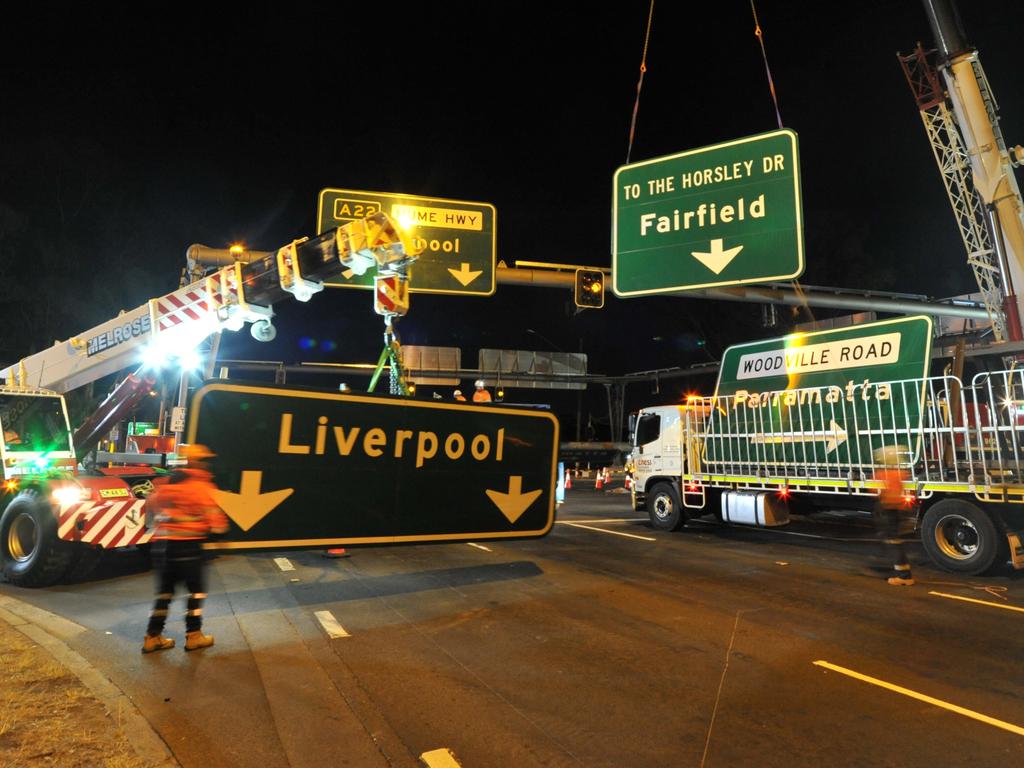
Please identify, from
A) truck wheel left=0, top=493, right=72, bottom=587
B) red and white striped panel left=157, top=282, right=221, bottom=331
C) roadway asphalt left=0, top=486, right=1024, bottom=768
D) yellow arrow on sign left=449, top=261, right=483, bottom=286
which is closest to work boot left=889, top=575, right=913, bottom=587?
roadway asphalt left=0, top=486, right=1024, bottom=768

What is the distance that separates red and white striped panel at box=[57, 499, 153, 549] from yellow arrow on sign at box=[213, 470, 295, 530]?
7483mm

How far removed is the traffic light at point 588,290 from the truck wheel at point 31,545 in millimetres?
7966

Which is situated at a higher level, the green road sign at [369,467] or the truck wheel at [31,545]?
the green road sign at [369,467]

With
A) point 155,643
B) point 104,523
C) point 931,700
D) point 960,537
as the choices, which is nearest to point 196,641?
point 155,643

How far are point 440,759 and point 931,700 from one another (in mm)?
3469

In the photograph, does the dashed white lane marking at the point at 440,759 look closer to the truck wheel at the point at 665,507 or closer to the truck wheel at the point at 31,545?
the truck wheel at the point at 31,545

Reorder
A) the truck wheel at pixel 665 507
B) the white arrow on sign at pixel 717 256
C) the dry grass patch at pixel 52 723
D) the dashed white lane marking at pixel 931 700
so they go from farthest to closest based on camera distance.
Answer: the truck wheel at pixel 665 507 < the white arrow on sign at pixel 717 256 < the dashed white lane marking at pixel 931 700 < the dry grass patch at pixel 52 723

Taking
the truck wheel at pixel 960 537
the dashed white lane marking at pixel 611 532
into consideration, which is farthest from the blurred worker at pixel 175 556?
the truck wheel at pixel 960 537

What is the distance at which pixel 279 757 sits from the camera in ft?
12.1

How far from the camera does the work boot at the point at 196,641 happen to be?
5.49 metres

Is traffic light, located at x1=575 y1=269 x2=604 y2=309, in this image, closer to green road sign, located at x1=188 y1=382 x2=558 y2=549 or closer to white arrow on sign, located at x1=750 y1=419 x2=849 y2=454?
white arrow on sign, located at x1=750 y1=419 x2=849 y2=454

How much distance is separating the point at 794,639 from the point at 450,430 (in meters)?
5.54

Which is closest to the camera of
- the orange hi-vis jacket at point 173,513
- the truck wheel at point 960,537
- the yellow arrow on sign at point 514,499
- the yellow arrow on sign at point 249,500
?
the yellow arrow on sign at point 249,500

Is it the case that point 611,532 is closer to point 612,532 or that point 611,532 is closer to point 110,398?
point 612,532
